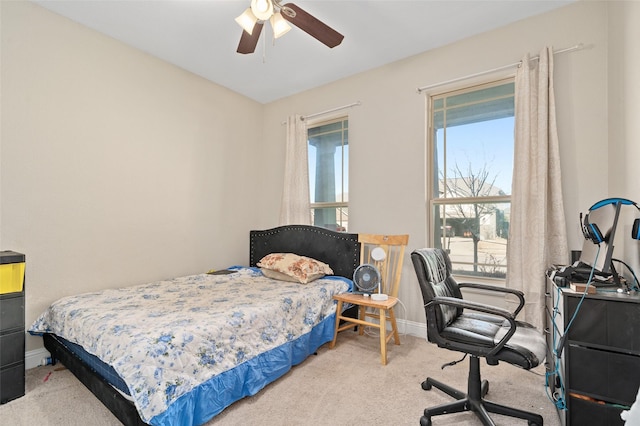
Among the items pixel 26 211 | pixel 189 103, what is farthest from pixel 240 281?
pixel 189 103

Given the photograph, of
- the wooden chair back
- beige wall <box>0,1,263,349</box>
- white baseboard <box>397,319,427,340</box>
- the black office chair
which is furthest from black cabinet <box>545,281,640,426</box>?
beige wall <box>0,1,263,349</box>

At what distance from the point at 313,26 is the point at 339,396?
249 cm

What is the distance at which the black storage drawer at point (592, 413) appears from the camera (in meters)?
1.40

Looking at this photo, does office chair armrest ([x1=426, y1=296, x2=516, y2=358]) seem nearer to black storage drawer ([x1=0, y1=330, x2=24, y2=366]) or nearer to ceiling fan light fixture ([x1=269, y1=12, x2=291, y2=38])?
ceiling fan light fixture ([x1=269, y1=12, x2=291, y2=38])

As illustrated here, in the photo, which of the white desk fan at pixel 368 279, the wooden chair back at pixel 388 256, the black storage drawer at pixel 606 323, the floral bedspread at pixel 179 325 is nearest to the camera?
the black storage drawer at pixel 606 323

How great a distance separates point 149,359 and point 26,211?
6.05ft

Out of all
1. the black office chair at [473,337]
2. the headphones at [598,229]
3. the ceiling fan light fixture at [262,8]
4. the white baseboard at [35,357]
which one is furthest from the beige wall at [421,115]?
the white baseboard at [35,357]

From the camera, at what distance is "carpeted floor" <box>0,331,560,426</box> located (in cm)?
176

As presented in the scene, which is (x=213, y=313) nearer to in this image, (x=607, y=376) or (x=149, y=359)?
(x=149, y=359)

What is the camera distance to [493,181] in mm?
2834

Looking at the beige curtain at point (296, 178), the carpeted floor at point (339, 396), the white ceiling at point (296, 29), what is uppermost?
the white ceiling at point (296, 29)

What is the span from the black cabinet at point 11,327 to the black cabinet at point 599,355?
124 inches

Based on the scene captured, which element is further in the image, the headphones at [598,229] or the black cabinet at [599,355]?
the headphones at [598,229]

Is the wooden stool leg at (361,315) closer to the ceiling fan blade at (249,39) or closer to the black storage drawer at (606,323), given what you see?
the black storage drawer at (606,323)
